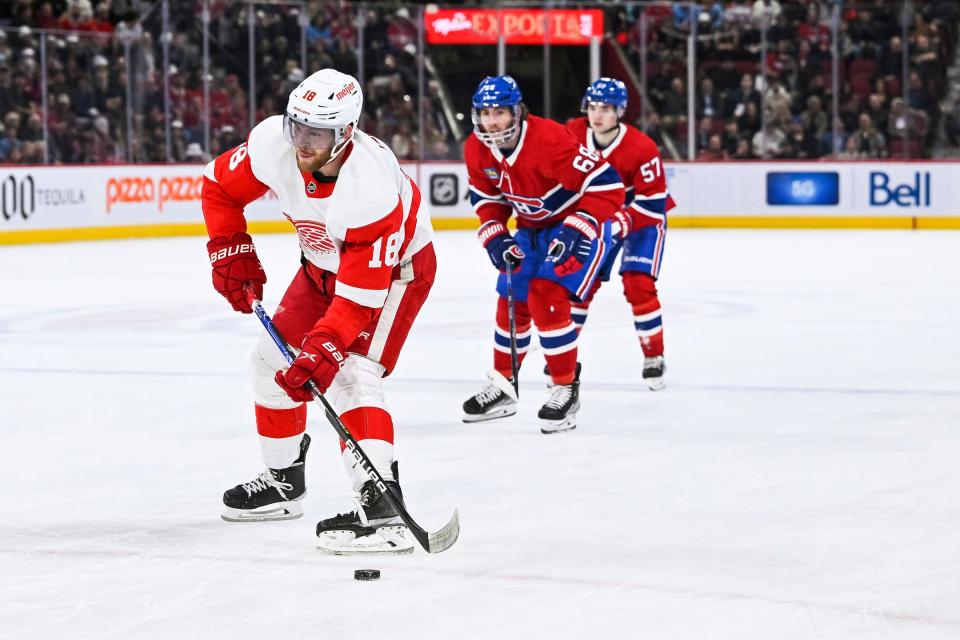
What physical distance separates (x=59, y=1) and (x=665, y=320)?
9.72 m

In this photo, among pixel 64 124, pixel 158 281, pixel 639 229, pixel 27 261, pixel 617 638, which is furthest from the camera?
pixel 64 124

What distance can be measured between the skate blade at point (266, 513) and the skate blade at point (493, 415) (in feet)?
4.87

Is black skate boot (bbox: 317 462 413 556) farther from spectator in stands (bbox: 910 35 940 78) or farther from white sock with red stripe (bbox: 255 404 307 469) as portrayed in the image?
spectator in stands (bbox: 910 35 940 78)

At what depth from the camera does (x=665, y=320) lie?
824 cm

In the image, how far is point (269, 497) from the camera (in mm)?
3812

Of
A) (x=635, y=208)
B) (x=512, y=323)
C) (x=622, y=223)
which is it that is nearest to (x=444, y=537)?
(x=512, y=323)

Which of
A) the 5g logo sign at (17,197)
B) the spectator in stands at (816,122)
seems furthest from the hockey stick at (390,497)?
the spectator in stands at (816,122)

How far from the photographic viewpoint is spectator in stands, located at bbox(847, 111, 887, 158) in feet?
52.7

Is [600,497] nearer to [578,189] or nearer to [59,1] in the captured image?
[578,189]

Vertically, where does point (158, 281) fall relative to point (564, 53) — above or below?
below

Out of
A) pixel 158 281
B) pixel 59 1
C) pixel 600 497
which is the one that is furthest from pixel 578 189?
pixel 59 1

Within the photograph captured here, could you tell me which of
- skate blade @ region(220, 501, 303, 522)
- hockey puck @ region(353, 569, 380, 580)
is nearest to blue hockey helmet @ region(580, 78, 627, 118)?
skate blade @ region(220, 501, 303, 522)

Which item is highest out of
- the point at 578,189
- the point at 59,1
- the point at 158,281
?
the point at 59,1

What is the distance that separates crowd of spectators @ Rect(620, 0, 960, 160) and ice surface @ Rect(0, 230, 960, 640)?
8077 millimetres
